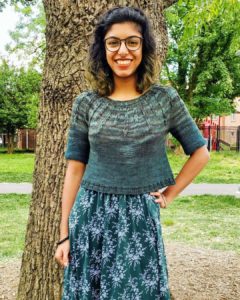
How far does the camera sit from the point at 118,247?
232 centimetres

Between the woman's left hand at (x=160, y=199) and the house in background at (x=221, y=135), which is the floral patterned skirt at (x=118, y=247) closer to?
the woman's left hand at (x=160, y=199)

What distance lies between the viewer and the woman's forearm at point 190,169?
2453mm

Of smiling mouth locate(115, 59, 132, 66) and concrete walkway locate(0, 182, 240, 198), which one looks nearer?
smiling mouth locate(115, 59, 132, 66)

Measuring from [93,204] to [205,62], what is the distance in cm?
2075

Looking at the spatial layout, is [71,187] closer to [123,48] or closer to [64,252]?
[64,252]

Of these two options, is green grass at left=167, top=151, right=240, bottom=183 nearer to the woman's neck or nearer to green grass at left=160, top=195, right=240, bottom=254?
green grass at left=160, top=195, right=240, bottom=254

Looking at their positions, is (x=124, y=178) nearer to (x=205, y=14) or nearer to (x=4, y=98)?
(x=205, y=14)

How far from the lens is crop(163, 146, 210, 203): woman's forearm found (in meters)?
2.45

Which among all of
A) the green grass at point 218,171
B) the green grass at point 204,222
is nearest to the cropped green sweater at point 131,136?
the green grass at point 204,222

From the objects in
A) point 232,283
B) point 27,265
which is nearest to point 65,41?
point 27,265

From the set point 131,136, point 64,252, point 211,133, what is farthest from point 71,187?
point 211,133

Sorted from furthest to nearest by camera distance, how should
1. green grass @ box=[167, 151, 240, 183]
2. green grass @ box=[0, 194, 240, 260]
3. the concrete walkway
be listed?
green grass @ box=[167, 151, 240, 183]
the concrete walkway
green grass @ box=[0, 194, 240, 260]

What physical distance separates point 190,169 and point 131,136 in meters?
0.38

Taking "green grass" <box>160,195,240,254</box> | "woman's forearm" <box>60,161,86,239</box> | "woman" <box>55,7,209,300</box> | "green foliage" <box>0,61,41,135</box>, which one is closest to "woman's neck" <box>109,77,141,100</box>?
"woman" <box>55,7,209,300</box>
